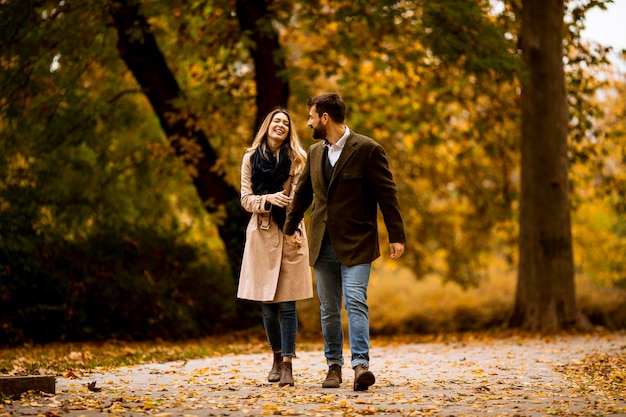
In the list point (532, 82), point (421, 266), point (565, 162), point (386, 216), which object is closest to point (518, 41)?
point (532, 82)

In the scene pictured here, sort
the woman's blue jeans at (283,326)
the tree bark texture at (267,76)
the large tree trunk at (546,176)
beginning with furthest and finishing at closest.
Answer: the tree bark texture at (267,76)
the large tree trunk at (546,176)
the woman's blue jeans at (283,326)

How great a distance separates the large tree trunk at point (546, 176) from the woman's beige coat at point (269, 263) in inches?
339

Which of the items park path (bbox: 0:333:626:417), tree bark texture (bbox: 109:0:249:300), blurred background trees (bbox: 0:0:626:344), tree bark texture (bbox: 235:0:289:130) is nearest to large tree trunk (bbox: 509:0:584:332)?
blurred background trees (bbox: 0:0:626:344)

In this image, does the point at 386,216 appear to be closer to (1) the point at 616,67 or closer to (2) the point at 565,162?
(2) the point at 565,162

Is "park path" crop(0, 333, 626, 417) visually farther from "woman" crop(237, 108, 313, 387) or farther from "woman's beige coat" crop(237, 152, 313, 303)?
"woman's beige coat" crop(237, 152, 313, 303)

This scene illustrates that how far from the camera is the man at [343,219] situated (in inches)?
273

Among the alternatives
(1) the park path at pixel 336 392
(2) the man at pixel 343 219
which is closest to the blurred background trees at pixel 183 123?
(1) the park path at pixel 336 392

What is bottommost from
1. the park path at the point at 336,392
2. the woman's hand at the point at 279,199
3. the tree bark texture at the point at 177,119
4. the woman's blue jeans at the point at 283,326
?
the park path at the point at 336,392

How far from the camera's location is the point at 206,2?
14195 millimetres

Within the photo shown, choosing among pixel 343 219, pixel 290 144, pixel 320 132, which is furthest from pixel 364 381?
pixel 290 144

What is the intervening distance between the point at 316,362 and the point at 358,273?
333 centimetres

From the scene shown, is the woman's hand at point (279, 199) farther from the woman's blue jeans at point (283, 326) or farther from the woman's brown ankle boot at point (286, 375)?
the woman's brown ankle boot at point (286, 375)

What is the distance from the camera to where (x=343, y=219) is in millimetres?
7000

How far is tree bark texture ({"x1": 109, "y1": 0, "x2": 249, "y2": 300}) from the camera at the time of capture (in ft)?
48.0
